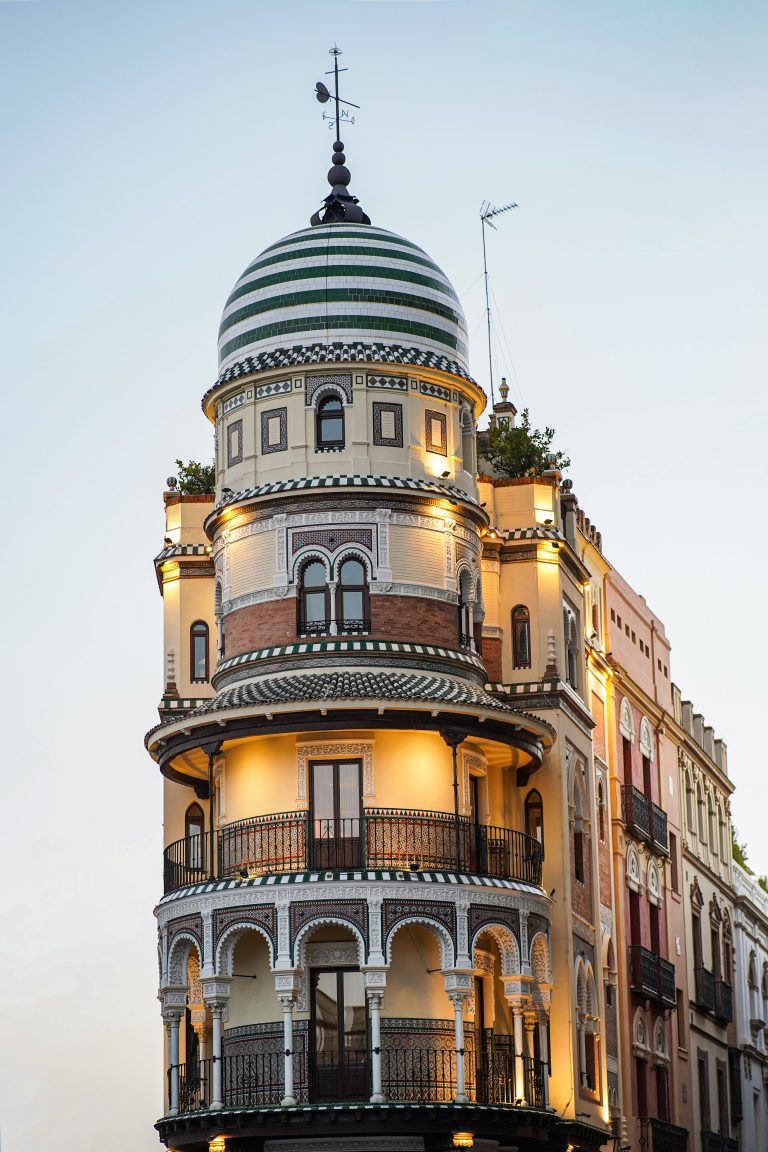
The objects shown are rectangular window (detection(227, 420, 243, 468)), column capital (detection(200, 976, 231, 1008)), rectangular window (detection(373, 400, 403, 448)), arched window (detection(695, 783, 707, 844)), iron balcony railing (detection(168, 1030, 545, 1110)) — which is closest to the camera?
iron balcony railing (detection(168, 1030, 545, 1110))

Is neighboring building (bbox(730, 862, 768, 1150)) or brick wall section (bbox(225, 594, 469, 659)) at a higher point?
brick wall section (bbox(225, 594, 469, 659))

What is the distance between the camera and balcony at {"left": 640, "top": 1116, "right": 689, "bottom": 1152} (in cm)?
6044

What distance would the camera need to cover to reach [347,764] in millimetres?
50094

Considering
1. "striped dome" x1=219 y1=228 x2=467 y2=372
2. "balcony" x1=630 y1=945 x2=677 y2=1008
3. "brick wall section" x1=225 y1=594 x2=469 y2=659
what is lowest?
"balcony" x1=630 y1=945 x2=677 y2=1008

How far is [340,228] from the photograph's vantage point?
54875 millimetres

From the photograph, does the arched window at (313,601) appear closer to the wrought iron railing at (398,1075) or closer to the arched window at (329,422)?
the arched window at (329,422)

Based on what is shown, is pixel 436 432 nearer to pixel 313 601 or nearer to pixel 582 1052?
pixel 313 601

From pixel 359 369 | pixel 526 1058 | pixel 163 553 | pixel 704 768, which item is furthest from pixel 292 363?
pixel 704 768

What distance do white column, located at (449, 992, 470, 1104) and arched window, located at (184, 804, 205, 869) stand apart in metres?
6.90

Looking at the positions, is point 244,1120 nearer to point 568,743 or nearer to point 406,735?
point 406,735

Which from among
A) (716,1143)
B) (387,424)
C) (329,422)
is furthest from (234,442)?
(716,1143)

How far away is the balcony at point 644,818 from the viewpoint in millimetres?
62031

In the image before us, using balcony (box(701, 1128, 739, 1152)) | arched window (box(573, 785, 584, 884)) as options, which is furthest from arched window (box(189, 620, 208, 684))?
balcony (box(701, 1128, 739, 1152))

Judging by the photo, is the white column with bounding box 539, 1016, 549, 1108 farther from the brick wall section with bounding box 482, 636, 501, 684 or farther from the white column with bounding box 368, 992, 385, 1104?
the brick wall section with bounding box 482, 636, 501, 684
